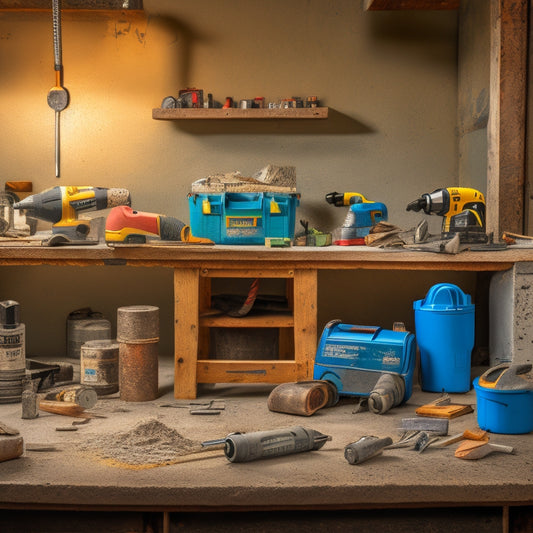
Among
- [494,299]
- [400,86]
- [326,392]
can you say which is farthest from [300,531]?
[400,86]

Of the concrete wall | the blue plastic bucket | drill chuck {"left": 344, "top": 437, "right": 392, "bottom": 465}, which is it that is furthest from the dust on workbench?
the concrete wall

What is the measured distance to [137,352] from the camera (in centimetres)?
311

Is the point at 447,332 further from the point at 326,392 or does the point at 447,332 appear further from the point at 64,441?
the point at 64,441

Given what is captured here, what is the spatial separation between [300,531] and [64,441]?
0.95 metres

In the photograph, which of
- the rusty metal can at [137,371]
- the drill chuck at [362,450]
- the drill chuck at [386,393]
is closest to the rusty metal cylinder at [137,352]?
the rusty metal can at [137,371]

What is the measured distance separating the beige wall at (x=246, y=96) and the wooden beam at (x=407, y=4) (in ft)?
0.40

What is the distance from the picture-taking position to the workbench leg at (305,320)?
3219 mm

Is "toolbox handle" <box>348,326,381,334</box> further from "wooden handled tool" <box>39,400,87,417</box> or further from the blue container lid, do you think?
"wooden handled tool" <box>39,400,87,417</box>

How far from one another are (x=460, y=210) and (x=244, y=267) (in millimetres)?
1092

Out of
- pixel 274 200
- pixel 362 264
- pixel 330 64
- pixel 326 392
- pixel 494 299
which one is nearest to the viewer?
pixel 326 392

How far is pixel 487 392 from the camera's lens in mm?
2609

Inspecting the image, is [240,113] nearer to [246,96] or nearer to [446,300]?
[246,96]

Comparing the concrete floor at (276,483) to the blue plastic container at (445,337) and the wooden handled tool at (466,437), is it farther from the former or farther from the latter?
the blue plastic container at (445,337)

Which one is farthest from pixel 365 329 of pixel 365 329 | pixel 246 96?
pixel 246 96
